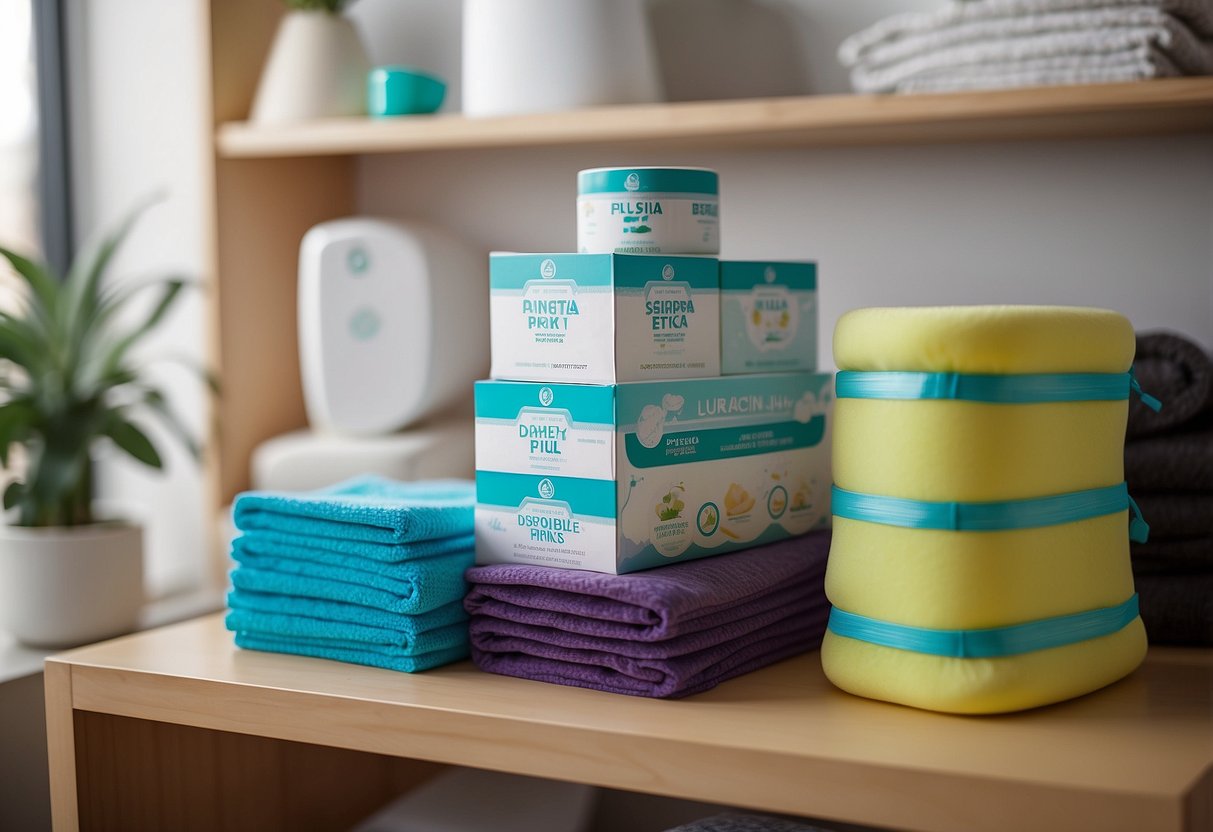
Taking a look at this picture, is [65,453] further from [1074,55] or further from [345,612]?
[1074,55]

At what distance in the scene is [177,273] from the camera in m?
1.55

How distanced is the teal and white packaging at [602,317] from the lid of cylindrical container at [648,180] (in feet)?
0.18

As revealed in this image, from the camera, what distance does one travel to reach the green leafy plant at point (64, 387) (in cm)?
120

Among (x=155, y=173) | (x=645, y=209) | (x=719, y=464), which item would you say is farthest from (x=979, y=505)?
(x=155, y=173)

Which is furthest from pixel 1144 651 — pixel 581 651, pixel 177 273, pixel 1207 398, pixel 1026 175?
pixel 177 273

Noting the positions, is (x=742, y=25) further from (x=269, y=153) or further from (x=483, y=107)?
(x=269, y=153)

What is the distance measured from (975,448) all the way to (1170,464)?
28 centimetres

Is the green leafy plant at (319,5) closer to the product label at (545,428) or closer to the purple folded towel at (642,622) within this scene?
the product label at (545,428)

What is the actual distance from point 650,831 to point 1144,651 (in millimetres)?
665

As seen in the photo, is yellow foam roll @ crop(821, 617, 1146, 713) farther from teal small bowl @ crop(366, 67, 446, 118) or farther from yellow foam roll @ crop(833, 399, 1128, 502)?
teal small bowl @ crop(366, 67, 446, 118)

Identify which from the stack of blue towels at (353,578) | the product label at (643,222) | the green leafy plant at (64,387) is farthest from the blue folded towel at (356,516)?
the green leafy plant at (64,387)

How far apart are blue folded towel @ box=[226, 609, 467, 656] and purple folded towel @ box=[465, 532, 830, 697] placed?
2 centimetres

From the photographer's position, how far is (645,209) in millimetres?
898

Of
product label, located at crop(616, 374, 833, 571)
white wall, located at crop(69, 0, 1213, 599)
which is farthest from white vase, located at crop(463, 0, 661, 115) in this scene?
product label, located at crop(616, 374, 833, 571)
